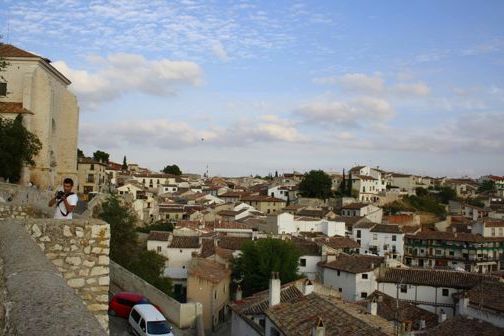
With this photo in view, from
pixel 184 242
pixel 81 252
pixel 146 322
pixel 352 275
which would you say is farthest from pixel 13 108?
pixel 81 252

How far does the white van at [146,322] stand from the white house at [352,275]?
24598 mm

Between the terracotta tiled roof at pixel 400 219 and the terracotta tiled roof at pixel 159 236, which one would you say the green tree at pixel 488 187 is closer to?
the terracotta tiled roof at pixel 400 219

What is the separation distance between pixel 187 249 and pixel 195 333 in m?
24.7

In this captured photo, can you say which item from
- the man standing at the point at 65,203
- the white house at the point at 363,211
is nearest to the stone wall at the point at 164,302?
the man standing at the point at 65,203

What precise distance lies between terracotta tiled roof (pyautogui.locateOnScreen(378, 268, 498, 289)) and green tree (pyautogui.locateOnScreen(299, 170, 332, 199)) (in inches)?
2014

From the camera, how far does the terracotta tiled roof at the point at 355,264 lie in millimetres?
36812

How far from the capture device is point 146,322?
43.6 feet

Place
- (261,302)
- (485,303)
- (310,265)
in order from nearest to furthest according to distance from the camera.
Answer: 1. (261,302)
2. (485,303)
3. (310,265)

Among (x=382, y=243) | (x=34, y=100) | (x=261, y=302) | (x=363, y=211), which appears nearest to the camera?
(x=261, y=302)

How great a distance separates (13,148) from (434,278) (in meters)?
27.4

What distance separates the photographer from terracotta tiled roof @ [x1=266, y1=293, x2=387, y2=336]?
54.0 ft

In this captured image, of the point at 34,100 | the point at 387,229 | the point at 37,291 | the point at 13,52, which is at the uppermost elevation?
the point at 13,52

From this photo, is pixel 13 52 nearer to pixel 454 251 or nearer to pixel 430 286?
pixel 430 286

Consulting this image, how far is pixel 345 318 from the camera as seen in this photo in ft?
58.1
